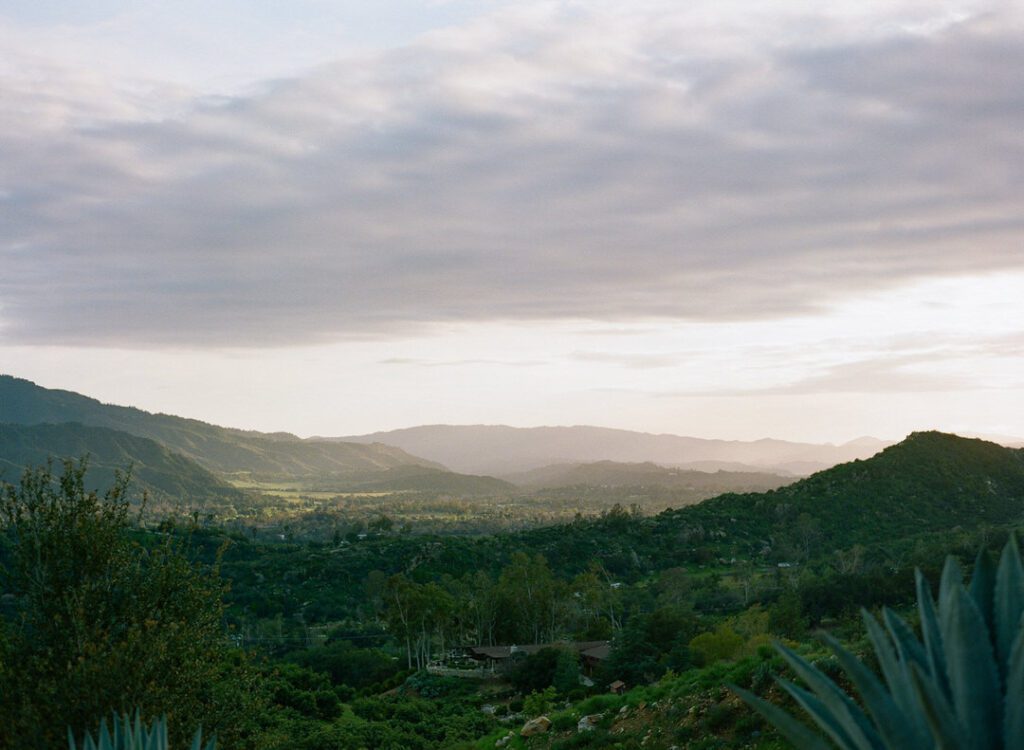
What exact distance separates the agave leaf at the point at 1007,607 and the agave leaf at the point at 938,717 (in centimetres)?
47

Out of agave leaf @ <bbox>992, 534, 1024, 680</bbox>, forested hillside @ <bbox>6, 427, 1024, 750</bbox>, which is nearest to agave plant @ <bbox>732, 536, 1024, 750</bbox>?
agave leaf @ <bbox>992, 534, 1024, 680</bbox>

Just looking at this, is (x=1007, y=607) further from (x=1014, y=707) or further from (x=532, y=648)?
(x=532, y=648)

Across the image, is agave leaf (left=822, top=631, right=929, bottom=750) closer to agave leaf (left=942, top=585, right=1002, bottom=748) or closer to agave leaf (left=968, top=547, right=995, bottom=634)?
agave leaf (left=942, top=585, right=1002, bottom=748)

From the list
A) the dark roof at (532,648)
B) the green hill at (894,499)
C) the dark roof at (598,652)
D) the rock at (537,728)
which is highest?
the green hill at (894,499)

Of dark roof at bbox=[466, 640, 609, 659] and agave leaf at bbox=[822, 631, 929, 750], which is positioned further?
dark roof at bbox=[466, 640, 609, 659]

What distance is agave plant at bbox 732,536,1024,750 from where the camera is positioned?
3.33 metres

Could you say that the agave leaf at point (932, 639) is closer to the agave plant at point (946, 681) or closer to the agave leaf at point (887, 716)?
the agave plant at point (946, 681)

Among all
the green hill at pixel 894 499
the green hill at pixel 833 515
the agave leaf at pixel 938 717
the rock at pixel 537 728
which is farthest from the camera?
the green hill at pixel 894 499

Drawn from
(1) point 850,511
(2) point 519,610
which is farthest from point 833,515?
(2) point 519,610

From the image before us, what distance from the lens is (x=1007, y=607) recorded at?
367 cm

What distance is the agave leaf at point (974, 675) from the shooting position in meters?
3.42

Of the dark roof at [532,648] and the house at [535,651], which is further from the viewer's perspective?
the dark roof at [532,648]

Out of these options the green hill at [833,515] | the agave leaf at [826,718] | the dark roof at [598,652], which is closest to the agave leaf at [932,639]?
the agave leaf at [826,718]

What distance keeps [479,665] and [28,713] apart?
36243 mm
